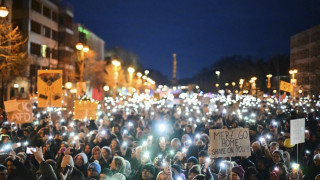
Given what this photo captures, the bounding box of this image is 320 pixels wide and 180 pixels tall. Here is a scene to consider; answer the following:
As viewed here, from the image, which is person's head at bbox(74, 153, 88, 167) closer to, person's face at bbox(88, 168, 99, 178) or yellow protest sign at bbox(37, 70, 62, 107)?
person's face at bbox(88, 168, 99, 178)

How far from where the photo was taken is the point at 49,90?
12.8 metres

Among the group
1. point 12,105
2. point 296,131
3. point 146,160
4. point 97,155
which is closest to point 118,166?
point 146,160

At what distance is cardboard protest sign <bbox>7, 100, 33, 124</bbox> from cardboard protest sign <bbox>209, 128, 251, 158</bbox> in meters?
6.83

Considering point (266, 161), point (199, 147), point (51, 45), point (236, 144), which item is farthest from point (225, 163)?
point (51, 45)

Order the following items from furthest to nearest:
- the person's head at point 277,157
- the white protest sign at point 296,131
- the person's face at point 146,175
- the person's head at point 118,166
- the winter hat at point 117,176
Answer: the white protest sign at point 296,131
the person's head at point 277,157
the person's head at point 118,166
the person's face at point 146,175
the winter hat at point 117,176

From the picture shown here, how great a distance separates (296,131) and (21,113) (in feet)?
26.0

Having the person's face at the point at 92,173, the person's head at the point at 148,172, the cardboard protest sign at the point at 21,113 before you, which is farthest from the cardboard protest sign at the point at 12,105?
the person's head at the point at 148,172

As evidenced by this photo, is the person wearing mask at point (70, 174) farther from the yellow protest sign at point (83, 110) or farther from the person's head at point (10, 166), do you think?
the yellow protest sign at point (83, 110)

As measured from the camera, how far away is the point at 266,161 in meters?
9.08

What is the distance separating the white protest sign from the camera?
368 inches

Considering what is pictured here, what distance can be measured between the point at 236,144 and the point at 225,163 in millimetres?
553

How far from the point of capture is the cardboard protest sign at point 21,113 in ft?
39.3

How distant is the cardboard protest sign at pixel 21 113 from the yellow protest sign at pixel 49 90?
0.70 metres

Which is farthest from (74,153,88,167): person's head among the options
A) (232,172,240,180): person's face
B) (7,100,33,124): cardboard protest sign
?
(7,100,33,124): cardboard protest sign
